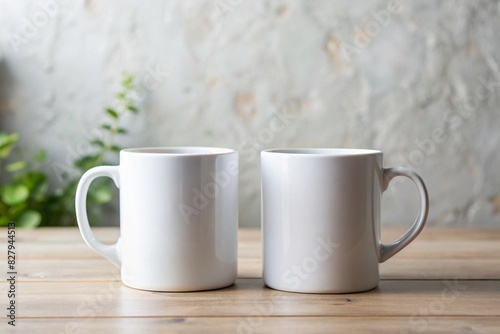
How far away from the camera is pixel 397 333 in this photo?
63 centimetres

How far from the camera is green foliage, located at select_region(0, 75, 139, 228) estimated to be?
1560 millimetres

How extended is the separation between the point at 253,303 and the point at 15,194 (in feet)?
3.21

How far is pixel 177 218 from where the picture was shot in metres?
0.76

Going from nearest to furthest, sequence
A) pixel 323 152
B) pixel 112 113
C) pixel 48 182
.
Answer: pixel 323 152 < pixel 112 113 < pixel 48 182

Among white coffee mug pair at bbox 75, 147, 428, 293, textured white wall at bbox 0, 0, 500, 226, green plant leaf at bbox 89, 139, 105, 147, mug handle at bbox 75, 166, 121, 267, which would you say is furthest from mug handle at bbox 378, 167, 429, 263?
green plant leaf at bbox 89, 139, 105, 147

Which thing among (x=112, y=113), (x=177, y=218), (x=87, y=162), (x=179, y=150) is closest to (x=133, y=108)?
(x=112, y=113)

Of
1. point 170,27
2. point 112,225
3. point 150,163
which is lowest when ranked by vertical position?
point 112,225

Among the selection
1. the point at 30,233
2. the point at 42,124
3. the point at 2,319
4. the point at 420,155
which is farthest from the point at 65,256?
the point at 420,155

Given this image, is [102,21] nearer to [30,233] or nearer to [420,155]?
[30,233]

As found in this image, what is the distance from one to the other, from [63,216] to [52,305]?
94cm

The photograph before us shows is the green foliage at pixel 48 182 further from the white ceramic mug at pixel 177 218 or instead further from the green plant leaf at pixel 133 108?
the white ceramic mug at pixel 177 218

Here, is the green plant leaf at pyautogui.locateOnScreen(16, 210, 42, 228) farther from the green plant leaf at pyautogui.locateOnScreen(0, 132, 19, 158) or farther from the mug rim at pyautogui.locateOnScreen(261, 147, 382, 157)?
the mug rim at pyautogui.locateOnScreen(261, 147, 382, 157)

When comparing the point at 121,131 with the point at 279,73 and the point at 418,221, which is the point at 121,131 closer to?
the point at 279,73

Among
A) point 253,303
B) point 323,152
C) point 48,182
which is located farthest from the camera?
point 48,182
